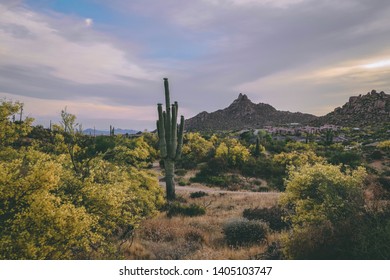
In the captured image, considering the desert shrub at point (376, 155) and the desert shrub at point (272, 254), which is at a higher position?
the desert shrub at point (376, 155)

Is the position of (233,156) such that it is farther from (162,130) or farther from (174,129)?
(162,130)

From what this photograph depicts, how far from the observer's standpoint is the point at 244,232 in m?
11.9

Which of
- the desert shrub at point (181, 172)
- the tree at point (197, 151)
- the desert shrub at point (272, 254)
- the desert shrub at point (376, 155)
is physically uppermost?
the tree at point (197, 151)

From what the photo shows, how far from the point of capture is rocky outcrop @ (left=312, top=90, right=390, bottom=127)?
285 feet

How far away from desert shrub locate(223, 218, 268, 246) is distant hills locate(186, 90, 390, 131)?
81.1 metres

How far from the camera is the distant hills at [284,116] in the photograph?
91.4 metres

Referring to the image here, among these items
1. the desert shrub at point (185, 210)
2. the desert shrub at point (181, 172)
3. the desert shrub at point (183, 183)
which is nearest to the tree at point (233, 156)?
the desert shrub at point (181, 172)

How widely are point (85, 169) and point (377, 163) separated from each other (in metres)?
37.0

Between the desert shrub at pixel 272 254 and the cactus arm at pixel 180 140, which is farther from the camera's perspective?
the cactus arm at pixel 180 140

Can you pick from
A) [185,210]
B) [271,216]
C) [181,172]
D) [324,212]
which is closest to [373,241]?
[324,212]

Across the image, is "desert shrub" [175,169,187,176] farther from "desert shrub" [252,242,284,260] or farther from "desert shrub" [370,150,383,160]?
"desert shrub" [370,150,383,160]

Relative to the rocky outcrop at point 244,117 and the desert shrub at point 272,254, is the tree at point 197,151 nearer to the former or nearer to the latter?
the desert shrub at point 272,254
